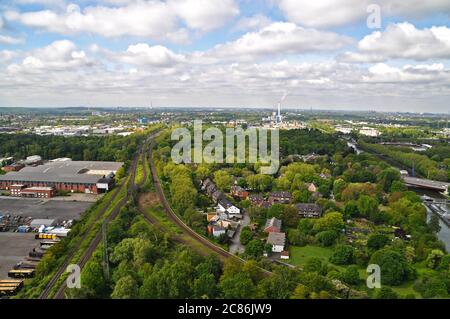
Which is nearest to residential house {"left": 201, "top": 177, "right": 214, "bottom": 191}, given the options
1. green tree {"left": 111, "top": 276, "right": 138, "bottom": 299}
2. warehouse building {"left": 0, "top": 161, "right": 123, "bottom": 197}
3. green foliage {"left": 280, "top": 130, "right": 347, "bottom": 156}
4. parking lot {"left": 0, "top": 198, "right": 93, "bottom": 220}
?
warehouse building {"left": 0, "top": 161, "right": 123, "bottom": 197}

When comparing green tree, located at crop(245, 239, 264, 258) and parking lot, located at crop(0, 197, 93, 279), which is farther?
parking lot, located at crop(0, 197, 93, 279)

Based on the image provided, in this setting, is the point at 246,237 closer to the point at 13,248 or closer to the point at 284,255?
the point at 284,255

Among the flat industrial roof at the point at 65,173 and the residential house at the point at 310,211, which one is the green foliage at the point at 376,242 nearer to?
the residential house at the point at 310,211

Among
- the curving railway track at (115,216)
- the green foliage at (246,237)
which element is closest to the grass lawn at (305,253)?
the green foliage at (246,237)

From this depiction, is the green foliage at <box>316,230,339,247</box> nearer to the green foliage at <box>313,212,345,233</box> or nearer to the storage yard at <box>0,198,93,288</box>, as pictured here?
the green foliage at <box>313,212,345,233</box>

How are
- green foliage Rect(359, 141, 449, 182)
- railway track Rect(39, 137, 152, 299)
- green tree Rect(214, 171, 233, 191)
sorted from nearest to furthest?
railway track Rect(39, 137, 152, 299), green tree Rect(214, 171, 233, 191), green foliage Rect(359, 141, 449, 182)
